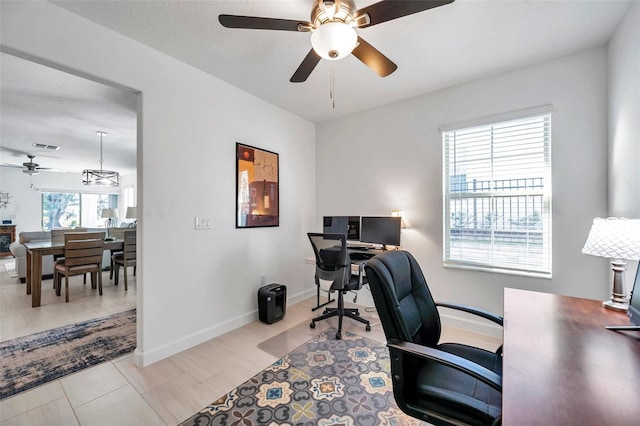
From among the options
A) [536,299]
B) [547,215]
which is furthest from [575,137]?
[536,299]

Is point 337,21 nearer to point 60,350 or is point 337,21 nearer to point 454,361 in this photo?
point 454,361

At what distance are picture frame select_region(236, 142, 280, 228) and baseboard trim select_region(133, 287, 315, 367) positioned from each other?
104 cm

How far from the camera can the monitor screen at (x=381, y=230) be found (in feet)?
9.68

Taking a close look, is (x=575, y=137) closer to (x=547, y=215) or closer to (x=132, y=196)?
(x=547, y=215)

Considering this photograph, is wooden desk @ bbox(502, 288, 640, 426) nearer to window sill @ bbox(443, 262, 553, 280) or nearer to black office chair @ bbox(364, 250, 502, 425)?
black office chair @ bbox(364, 250, 502, 425)

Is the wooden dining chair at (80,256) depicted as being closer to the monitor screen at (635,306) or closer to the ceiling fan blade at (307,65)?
the ceiling fan blade at (307,65)

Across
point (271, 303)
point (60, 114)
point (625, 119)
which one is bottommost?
point (271, 303)

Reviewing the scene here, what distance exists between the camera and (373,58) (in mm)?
1738

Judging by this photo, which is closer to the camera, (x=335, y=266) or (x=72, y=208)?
(x=335, y=266)

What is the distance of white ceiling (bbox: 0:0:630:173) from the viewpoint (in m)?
1.77

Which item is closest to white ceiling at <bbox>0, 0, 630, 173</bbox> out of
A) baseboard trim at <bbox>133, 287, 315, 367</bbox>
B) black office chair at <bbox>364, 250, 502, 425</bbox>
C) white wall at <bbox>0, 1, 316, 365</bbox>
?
white wall at <bbox>0, 1, 316, 365</bbox>

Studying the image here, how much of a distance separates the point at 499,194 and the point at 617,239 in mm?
1340

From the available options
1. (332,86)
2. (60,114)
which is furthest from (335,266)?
(60,114)

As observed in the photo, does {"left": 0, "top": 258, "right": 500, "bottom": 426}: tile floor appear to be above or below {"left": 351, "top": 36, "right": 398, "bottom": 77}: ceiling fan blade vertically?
below
